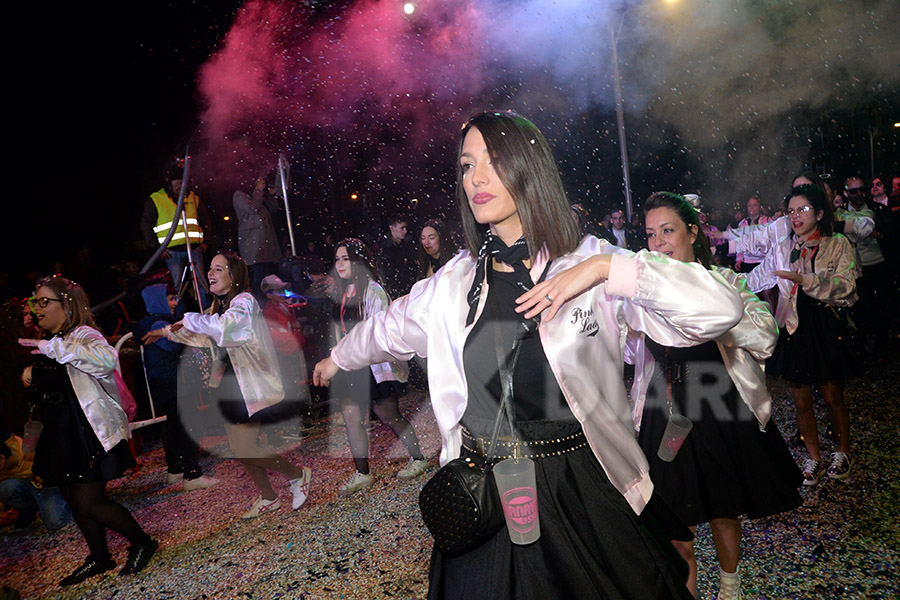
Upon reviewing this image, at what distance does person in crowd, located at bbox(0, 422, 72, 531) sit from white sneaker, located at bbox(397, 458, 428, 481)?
2954mm

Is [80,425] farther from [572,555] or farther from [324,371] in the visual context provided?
[572,555]

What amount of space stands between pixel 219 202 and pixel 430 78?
538 centimetres

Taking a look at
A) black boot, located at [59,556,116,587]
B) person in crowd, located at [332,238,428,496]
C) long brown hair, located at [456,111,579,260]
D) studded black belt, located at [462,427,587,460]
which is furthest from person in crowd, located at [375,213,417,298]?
studded black belt, located at [462,427,587,460]

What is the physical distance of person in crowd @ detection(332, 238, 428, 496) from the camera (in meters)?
4.78

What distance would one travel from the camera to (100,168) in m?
9.77

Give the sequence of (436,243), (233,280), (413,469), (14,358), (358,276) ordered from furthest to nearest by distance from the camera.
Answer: (436,243)
(14,358)
(358,276)
(413,469)
(233,280)

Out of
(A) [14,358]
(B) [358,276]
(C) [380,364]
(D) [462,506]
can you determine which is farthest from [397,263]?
(D) [462,506]

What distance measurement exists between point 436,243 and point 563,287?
485 centimetres

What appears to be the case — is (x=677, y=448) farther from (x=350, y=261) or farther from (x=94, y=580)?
(x=94, y=580)

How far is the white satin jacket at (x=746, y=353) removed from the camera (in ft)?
7.57

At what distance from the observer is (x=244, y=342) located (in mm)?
4355

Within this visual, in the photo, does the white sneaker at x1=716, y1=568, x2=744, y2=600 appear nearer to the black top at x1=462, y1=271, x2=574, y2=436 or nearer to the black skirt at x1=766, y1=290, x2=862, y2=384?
the black top at x1=462, y1=271, x2=574, y2=436

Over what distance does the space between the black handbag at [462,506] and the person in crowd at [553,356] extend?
14 centimetres

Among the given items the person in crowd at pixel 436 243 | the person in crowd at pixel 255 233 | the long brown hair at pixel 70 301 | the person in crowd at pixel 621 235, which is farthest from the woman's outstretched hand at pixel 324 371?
the person in crowd at pixel 621 235
